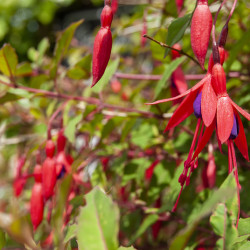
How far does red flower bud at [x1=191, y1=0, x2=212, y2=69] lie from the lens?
39cm

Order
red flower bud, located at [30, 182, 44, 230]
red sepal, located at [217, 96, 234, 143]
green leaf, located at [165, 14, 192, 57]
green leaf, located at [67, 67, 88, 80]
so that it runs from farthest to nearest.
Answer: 1. green leaf, located at [67, 67, 88, 80]
2. red flower bud, located at [30, 182, 44, 230]
3. green leaf, located at [165, 14, 192, 57]
4. red sepal, located at [217, 96, 234, 143]

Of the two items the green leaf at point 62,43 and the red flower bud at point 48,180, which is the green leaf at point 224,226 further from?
the green leaf at point 62,43

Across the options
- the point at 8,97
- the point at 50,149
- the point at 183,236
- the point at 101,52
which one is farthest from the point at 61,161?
the point at 183,236

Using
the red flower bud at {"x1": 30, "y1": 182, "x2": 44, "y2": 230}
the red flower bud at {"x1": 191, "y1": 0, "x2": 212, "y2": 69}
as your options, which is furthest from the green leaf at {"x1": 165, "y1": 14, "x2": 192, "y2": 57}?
the red flower bud at {"x1": 30, "y1": 182, "x2": 44, "y2": 230}

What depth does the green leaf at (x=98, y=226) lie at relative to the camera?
1.02ft

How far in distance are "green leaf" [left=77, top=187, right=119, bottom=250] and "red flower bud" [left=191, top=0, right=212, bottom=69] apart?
18 cm

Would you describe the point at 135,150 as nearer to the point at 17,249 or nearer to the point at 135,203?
the point at 135,203

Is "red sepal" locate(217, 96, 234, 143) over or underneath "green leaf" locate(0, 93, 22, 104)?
over

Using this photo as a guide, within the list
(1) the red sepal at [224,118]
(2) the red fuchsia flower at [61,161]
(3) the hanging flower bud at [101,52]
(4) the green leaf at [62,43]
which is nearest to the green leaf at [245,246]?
(1) the red sepal at [224,118]

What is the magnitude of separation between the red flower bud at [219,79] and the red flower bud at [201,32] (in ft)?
0.07

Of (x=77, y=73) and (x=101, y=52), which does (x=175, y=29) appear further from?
(x=77, y=73)

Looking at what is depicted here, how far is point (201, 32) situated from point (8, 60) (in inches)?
16.8

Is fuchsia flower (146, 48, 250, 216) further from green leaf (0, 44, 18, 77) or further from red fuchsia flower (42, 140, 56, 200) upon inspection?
green leaf (0, 44, 18, 77)

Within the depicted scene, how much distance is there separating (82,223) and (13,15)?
10.3 ft
